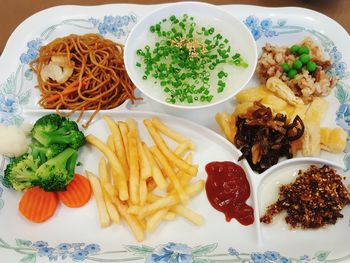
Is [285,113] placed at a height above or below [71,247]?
above

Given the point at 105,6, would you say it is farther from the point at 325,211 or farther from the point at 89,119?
the point at 325,211

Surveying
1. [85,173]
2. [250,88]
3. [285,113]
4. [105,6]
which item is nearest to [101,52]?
[105,6]

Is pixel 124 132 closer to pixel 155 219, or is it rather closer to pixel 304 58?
pixel 155 219

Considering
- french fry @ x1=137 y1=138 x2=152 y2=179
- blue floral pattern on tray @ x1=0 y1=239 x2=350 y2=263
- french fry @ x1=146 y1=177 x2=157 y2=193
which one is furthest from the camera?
french fry @ x1=146 y1=177 x2=157 y2=193

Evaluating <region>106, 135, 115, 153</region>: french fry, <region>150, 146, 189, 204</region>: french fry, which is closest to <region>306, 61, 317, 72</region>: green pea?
<region>150, 146, 189, 204</region>: french fry

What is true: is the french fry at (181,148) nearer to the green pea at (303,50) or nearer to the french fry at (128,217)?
the french fry at (128,217)

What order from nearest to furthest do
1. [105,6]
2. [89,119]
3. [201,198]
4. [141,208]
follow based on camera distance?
[141,208] → [201,198] → [89,119] → [105,6]

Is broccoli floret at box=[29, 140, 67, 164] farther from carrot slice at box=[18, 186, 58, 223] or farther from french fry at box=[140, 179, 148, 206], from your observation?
french fry at box=[140, 179, 148, 206]
